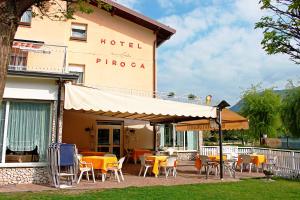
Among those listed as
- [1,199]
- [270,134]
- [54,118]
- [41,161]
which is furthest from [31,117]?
[270,134]

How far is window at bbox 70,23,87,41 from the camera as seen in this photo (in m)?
21.9

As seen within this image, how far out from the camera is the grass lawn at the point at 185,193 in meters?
9.55

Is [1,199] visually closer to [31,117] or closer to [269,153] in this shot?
[31,117]

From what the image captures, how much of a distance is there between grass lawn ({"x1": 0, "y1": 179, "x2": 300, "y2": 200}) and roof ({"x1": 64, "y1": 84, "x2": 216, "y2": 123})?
3.10 metres

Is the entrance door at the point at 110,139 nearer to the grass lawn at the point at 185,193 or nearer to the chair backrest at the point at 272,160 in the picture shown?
the chair backrest at the point at 272,160

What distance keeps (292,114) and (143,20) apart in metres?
16.2

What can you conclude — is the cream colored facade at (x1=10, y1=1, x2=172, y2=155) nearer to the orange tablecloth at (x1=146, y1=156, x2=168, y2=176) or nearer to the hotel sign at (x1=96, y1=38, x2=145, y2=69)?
the hotel sign at (x1=96, y1=38, x2=145, y2=69)

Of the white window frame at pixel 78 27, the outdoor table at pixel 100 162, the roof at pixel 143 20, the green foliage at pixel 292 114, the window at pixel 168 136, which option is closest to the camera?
the outdoor table at pixel 100 162

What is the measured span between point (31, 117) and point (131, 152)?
941 cm

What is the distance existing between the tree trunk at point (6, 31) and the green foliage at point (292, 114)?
1104 inches

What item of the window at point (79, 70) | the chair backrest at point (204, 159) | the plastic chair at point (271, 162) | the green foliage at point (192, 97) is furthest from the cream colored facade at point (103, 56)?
the plastic chair at point (271, 162)

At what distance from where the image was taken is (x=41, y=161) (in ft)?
40.2

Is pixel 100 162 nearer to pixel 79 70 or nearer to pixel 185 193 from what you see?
pixel 185 193

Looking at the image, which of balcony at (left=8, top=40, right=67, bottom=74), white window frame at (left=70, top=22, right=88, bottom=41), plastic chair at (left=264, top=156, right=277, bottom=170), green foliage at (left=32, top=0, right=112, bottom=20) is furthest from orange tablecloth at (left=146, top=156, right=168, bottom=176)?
white window frame at (left=70, top=22, right=88, bottom=41)
